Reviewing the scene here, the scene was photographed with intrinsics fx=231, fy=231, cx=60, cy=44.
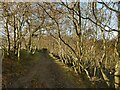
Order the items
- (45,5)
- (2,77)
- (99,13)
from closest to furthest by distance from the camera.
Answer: (45,5) < (99,13) < (2,77)

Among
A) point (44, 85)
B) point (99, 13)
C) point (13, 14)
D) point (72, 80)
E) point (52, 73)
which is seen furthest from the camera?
point (52, 73)

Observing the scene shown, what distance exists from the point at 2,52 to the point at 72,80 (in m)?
3.73

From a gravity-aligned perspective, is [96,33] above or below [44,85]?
above

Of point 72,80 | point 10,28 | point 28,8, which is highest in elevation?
point 28,8

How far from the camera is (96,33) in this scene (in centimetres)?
997

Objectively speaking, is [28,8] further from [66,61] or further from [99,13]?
[66,61]

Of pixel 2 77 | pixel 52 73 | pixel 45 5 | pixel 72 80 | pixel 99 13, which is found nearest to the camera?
pixel 45 5

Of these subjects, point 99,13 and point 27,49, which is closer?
point 99,13

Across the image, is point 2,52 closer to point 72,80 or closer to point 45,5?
point 72,80

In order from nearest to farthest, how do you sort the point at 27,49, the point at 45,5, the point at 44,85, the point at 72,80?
the point at 45,5 < the point at 44,85 < the point at 72,80 < the point at 27,49

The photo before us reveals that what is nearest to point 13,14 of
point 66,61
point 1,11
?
point 1,11

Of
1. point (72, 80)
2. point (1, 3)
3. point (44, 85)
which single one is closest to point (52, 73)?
point (72, 80)

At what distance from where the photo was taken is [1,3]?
922 cm

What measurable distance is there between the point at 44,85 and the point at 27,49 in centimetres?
619
